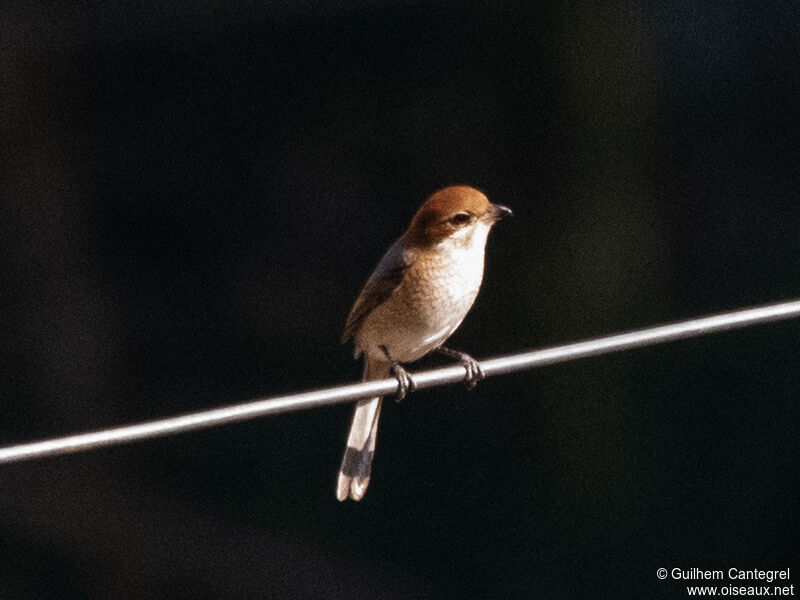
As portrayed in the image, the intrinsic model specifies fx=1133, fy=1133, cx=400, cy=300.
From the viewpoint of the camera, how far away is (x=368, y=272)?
5.52 m

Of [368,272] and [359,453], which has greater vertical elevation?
[368,272]

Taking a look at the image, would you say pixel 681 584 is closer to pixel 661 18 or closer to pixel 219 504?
pixel 219 504

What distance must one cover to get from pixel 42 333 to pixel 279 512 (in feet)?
4.76

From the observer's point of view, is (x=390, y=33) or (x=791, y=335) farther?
(x=791, y=335)

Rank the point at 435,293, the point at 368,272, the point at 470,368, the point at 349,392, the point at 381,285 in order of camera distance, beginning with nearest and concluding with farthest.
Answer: the point at 349,392 < the point at 470,368 < the point at 435,293 < the point at 381,285 < the point at 368,272

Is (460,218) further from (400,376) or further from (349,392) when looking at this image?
(349,392)

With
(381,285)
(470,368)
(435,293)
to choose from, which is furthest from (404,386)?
(381,285)

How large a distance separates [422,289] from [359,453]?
2.10ft

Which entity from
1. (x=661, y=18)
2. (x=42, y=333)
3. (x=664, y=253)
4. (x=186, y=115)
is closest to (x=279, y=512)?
(x=42, y=333)

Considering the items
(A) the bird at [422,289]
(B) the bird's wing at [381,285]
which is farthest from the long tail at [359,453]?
(B) the bird's wing at [381,285]

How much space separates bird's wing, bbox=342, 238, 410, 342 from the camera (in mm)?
3885

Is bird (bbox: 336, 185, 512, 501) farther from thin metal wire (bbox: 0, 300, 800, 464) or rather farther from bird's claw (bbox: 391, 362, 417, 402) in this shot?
thin metal wire (bbox: 0, 300, 800, 464)

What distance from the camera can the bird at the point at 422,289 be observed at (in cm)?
380

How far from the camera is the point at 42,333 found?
210 inches
